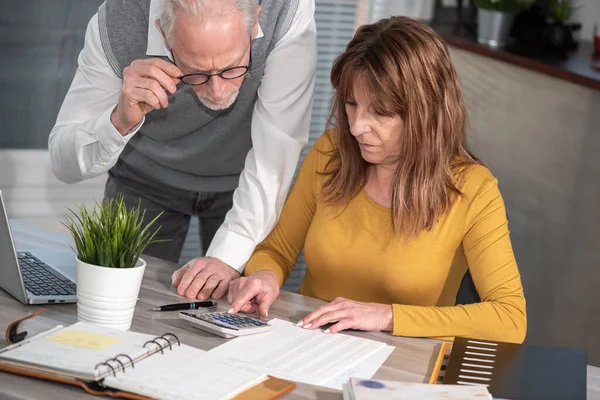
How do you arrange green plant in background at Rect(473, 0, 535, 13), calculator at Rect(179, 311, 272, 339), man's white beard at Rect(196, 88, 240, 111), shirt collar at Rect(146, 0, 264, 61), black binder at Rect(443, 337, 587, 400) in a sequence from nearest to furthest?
black binder at Rect(443, 337, 587, 400), calculator at Rect(179, 311, 272, 339), man's white beard at Rect(196, 88, 240, 111), shirt collar at Rect(146, 0, 264, 61), green plant in background at Rect(473, 0, 535, 13)

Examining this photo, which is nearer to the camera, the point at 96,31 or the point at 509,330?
the point at 509,330

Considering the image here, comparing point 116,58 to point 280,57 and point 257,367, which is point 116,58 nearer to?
point 280,57

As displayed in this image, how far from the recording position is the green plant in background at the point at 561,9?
3.43m

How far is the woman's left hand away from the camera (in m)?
1.74

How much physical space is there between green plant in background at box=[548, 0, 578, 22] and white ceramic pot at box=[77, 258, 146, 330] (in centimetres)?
233

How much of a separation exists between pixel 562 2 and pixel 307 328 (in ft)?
7.13

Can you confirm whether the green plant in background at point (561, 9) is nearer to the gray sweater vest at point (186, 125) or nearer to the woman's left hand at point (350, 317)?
the gray sweater vest at point (186, 125)

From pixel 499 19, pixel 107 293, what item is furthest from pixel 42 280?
pixel 499 19

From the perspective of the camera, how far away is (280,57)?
7.04ft

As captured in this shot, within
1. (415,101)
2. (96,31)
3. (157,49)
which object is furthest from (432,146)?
(96,31)

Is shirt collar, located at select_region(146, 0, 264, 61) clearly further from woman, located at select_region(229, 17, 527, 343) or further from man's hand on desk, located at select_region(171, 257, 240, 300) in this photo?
man's hand on desk, located at select_region(171, 257, 240, 300)

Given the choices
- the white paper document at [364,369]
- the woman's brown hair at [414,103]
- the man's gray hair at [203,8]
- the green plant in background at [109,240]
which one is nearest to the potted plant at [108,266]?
the green plant in background at [109,240]

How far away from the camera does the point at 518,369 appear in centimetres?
158

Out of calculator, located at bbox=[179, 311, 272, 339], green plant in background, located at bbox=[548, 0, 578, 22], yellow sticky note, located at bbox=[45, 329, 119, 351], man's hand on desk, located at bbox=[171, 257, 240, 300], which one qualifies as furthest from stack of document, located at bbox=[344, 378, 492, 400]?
green plant in background, located at bbox=[548, 0, 578, 22]
